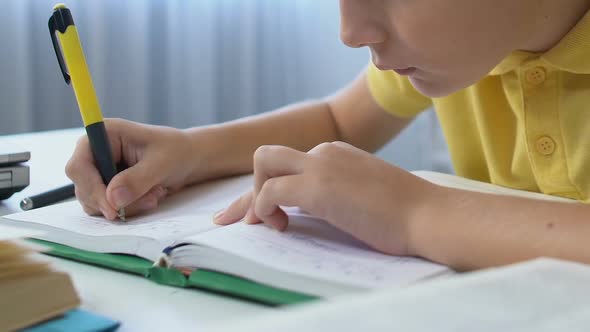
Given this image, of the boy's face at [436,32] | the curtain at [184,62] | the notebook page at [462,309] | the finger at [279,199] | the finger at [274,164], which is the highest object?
the boy's face at [436,32]

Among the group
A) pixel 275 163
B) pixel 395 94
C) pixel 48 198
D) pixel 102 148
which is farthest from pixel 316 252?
pixel 395 94

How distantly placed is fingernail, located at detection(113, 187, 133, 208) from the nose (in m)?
0.26

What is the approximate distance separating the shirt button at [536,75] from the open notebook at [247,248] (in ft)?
1.13

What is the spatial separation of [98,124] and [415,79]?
0.33m

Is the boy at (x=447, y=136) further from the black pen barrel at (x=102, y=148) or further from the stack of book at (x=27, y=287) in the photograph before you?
the stack of book at (x=27, y=287)

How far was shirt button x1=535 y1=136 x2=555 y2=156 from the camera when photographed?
831 mm

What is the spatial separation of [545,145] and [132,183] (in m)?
0.45

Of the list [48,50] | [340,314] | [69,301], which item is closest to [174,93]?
[48,50]

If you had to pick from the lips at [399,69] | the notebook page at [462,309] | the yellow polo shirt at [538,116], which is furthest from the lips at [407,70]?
→ the notebook page at [462,309]

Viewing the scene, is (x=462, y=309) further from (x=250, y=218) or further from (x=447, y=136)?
(x=447, y=136)

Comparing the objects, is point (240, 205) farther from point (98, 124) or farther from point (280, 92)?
point (280, 92)

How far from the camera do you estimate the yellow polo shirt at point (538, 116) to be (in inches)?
32.0

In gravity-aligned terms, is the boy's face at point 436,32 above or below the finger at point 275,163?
above

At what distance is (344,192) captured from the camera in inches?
23.3
